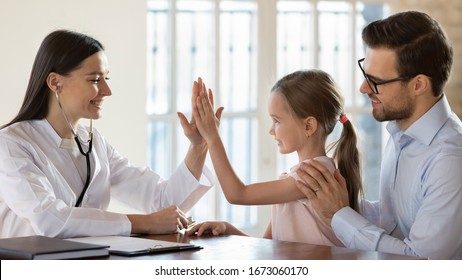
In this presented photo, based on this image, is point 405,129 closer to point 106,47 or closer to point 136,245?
point 136,245

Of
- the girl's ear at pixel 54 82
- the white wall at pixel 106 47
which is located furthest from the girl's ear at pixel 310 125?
the white wall at pixel 106 47

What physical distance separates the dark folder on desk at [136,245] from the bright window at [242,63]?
2303 millimetres

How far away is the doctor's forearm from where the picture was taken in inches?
115

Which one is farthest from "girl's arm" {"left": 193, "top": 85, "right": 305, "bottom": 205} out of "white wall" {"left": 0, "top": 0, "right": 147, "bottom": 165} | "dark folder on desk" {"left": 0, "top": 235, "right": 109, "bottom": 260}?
"white wall" {"left": 0, "top": 0, "right": 147, "bottom": 165}

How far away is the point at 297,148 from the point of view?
275cm

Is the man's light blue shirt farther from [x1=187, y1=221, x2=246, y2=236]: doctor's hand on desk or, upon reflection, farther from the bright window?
the bright window

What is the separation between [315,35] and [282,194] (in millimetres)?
2678

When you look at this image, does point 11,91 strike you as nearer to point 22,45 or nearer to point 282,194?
point 22,45

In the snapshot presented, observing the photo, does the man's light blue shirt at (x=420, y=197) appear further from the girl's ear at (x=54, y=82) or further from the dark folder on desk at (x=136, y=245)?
the girl's ear at (x=54, y=82)

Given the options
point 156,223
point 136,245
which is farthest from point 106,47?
point 136,245

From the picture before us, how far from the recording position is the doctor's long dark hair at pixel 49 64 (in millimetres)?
2771

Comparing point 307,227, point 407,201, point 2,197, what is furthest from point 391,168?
point 2,197

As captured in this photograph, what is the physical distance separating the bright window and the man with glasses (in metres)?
2.14

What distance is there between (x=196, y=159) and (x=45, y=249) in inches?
42.5
